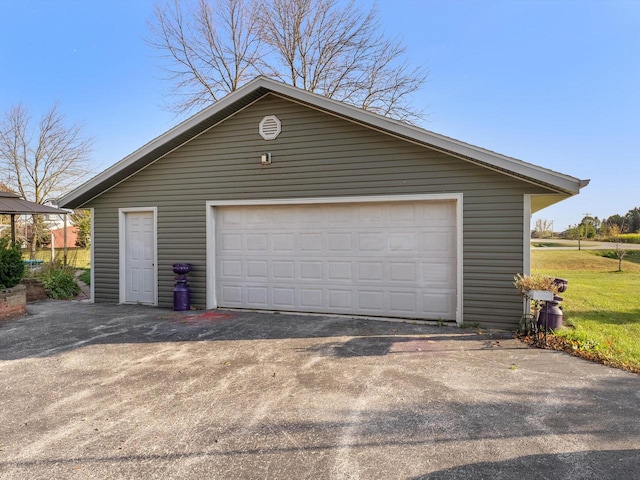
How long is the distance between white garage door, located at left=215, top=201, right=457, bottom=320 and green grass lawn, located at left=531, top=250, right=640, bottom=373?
2.03m

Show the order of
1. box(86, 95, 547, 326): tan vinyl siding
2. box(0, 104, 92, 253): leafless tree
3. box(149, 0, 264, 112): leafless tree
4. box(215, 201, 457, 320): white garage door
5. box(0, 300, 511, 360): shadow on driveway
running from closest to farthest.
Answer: box(0, 300, 511, 360): shadow on driveway < box(86, 95, 547, 326): tan vinyl siding < box(215, 201, 457, 320): white garage door < box(149, 0, 264, 112): leafless tree < box(0, 104, 92, 253): leafless tree

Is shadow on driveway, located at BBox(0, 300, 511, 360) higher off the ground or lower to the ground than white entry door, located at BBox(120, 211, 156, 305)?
lower

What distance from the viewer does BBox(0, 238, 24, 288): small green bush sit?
725cm

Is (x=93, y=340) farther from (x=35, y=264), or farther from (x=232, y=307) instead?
(x=35, y=264)

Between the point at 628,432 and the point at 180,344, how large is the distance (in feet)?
17.0

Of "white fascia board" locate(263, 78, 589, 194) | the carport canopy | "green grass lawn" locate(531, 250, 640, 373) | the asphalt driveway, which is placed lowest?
the asphalt driveway

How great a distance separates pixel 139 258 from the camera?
8492 millimetres

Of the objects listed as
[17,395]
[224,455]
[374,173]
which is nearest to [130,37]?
[374,173]

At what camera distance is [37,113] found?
19.6 m

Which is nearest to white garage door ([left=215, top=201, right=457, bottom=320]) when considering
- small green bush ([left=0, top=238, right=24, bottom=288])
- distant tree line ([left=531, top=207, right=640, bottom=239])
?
small green bush ([left=0, top=238, right=24, bottom=288])

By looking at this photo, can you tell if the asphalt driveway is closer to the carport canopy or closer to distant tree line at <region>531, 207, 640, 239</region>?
the carport canopy

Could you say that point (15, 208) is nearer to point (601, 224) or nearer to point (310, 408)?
point (310, 408)

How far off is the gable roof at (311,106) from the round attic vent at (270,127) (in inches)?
18.8

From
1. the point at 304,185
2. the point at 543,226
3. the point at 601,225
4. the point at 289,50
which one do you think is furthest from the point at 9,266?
the point at 543,226
